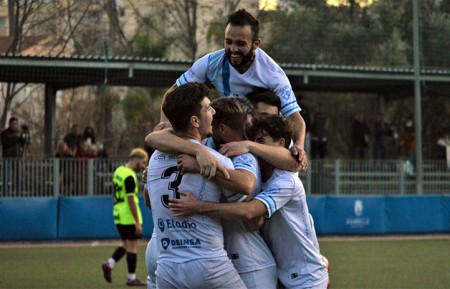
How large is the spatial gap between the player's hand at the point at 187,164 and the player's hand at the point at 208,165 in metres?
0.04


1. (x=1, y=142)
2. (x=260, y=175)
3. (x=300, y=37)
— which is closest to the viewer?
(x=260, y=175)

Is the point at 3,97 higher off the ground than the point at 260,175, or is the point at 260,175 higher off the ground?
the point at 3,97

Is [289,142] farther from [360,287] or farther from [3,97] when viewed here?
[3,97]

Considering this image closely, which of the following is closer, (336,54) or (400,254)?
(400,254)

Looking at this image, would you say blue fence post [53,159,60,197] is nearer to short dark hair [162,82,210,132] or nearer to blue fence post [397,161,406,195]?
blue fence post [397,161,406,195]

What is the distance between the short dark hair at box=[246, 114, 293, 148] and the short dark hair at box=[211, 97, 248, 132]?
239mm

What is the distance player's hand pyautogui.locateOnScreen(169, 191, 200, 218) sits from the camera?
19.9ft

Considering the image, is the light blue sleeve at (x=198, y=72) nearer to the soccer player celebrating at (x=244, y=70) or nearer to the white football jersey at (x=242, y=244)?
the soccer player celebrating at (x=244, y=70)

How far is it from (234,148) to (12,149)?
18872 mm

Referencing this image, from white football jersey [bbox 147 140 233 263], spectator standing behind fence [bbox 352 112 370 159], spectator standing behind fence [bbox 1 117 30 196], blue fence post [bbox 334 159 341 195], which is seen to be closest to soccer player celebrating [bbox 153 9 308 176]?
white football jersey [bbox 147 140 233 263]

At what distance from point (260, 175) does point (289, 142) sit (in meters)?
0.35

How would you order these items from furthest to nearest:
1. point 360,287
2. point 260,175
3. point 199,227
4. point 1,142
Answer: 1. point 1,142
2. point 360,287
3. point 260,175
4. point 199,227

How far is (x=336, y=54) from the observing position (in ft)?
93.1

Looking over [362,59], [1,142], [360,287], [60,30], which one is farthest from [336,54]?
[360,287]
